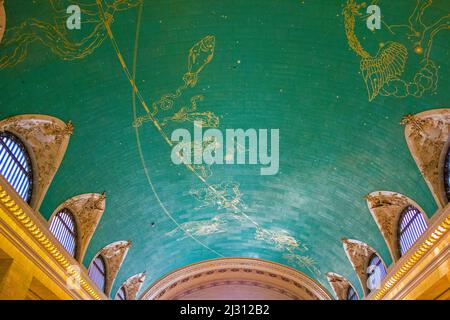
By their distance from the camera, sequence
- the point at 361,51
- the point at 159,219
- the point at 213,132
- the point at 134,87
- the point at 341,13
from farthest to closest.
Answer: the point at 159,219, the point at 213,132, the point at 134,87, the point at 361,51, the point at 341,13

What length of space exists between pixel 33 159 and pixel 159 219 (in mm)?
7446

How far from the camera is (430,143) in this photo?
36.9 ft

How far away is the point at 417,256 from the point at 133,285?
48.0 ft

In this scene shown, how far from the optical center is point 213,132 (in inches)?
535

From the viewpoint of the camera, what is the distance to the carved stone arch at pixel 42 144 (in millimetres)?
10680

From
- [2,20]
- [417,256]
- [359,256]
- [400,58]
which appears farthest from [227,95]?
[359,256]

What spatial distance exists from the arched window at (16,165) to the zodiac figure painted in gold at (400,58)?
9.26m

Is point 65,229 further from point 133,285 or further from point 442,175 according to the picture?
point 442,175

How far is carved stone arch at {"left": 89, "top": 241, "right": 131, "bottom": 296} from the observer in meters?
17.6

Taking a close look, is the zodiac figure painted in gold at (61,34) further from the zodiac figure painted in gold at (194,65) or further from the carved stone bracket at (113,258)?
the carved stone bracket at (113,258)

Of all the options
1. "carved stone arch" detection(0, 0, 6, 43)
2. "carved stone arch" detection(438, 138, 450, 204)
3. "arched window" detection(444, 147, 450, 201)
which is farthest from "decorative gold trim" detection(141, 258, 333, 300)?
"carved stone arch" detection(0, 0, 6, 43)
